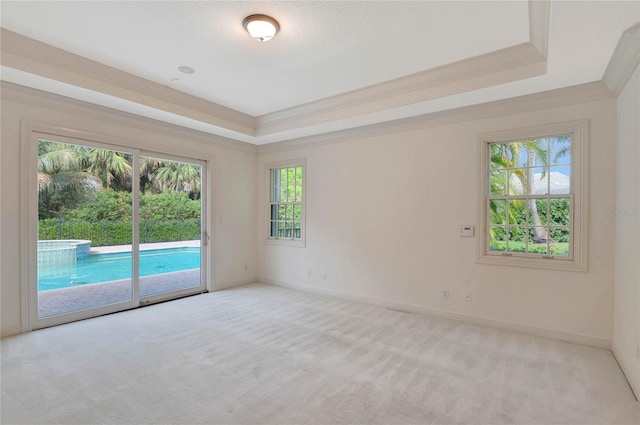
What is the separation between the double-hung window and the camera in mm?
5766

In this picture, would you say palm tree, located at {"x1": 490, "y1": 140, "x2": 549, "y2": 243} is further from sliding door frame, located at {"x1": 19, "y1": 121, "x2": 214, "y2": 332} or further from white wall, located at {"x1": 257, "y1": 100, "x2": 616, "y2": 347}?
sliding door frame, located at {"x1": 19, "y1": 121, "x2": 214, "y2": 332}

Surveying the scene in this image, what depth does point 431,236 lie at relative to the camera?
168 inches

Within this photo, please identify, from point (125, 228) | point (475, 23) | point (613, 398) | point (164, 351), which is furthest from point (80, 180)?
point (613, 398)

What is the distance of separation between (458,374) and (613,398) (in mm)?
1065

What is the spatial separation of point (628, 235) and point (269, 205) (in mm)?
5066

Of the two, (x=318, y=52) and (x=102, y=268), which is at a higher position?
(x=318, y=52)

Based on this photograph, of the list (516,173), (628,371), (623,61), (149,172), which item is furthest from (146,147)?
(628,371)

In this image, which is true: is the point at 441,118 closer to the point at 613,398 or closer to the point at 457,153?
the point at 457,153

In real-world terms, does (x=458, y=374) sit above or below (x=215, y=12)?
below

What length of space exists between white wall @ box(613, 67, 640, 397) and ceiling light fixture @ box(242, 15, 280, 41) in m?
2.93

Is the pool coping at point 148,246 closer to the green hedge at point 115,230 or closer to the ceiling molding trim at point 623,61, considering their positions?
the green hedge at point 115,230

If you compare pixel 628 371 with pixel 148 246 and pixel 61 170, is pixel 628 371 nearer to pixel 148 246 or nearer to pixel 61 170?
pixel 148 246

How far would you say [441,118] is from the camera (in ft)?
13.6

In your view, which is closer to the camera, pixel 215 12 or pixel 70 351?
pixel 215 12
